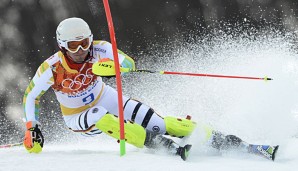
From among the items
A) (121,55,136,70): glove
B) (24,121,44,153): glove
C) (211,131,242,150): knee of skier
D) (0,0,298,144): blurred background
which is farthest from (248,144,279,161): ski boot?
(0,0,298,144): blurred background

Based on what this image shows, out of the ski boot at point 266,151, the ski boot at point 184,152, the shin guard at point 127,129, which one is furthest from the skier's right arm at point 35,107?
the ski boot at point 266,151

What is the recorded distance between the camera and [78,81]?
4.27 metres

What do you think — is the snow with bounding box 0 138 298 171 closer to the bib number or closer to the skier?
the skier

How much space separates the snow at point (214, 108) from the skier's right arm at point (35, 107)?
0.42ft

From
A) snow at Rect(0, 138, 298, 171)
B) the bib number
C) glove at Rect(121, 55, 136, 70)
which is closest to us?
snow at Rect(0, 138, 298, 171)

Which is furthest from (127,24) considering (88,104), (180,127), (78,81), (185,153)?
(185,153)

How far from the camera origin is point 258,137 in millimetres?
4820

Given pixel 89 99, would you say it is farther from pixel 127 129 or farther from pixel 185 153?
pixel 185 153

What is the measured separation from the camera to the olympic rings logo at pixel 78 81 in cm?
424

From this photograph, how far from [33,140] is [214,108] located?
7.56 ft

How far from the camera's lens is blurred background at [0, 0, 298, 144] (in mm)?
8469

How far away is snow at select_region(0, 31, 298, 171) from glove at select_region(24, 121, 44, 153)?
10 centimetres

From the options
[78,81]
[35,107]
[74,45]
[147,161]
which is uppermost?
[74,45]

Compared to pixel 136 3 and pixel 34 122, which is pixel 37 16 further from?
pixel 34 122
